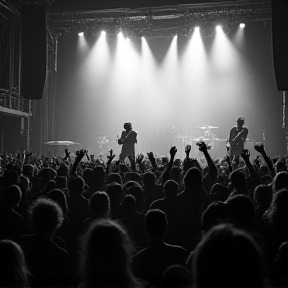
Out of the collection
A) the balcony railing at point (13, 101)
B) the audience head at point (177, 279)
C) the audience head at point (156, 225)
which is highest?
the balcony railing at point (13, 101)

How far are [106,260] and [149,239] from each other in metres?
1.23

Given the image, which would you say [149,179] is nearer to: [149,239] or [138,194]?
[138,194]

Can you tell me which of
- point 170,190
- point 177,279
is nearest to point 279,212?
point 170,190

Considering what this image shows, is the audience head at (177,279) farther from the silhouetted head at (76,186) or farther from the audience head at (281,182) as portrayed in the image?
the silhouetted head at (76,186)

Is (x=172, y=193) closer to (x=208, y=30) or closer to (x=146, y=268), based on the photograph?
(x=146, y=268)

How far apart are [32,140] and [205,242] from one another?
2164cm

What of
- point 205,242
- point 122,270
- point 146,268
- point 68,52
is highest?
point 68,52

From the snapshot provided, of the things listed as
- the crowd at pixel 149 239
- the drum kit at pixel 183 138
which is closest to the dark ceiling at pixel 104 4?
the drum kit at pixel 183 138

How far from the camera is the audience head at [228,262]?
1.70 metres

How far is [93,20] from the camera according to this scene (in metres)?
21.7

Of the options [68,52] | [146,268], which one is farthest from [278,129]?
[146,268]

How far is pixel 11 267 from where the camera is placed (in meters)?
2.32

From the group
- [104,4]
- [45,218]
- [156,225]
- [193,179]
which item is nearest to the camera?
[156,225]

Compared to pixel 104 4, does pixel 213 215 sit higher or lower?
lower
